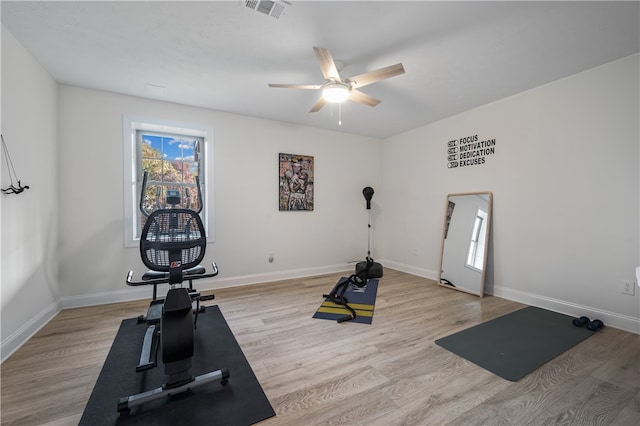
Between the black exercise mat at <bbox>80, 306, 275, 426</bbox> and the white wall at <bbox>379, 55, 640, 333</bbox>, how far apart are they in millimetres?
3326

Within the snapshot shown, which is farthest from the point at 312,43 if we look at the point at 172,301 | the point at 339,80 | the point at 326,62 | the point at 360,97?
the point at 172,301

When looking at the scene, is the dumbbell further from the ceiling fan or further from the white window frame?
the white window frame

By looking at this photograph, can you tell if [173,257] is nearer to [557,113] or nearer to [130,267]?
[130,267]

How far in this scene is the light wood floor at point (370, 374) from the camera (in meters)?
1.49

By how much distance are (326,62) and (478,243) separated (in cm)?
312

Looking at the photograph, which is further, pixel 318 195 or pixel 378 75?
pixel 318 195

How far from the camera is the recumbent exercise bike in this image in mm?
1595

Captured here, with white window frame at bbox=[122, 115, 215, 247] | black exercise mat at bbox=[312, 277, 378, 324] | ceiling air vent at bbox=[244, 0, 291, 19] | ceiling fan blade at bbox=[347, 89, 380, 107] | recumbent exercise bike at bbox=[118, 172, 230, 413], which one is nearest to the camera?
recumbent exercise bike at bbox=[118, 172, 230, 413]

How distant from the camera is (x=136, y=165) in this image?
3494 millimetres

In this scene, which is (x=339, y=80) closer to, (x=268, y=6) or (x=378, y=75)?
(x=378, y=75)

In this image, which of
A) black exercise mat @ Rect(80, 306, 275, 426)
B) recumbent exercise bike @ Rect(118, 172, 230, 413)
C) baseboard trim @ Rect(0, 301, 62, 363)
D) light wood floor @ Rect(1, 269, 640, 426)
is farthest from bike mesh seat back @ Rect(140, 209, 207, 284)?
baseboard trim @ Rect(0, 301, 62, 363)

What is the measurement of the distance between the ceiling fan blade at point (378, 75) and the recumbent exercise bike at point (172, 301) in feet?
6.14

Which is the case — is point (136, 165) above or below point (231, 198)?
above

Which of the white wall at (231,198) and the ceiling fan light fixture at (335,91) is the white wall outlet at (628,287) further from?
the white wall at (231,198)
